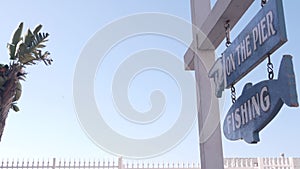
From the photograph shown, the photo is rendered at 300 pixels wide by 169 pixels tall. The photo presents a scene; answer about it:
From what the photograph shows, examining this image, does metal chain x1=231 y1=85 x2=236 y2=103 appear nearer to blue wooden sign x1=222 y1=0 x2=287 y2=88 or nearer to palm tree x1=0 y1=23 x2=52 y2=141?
blue wooden sign x1=222 y1=0 x2=287 y2=88

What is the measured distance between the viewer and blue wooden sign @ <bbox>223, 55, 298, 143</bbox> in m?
0.81

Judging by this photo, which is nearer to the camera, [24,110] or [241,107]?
[241,107]

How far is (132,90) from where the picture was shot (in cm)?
199

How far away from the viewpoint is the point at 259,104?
966mm

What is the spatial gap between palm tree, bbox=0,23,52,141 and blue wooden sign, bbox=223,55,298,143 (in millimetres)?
3849

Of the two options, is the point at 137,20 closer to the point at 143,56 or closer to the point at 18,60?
the point at 143,56

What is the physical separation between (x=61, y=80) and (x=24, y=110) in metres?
1.34

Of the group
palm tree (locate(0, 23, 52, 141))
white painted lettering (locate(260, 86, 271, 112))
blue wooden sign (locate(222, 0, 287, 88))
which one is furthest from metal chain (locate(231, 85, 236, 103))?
palm tree (locate(0, 23, 52, 141))

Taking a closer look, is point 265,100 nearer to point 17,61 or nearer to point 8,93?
point 8,93

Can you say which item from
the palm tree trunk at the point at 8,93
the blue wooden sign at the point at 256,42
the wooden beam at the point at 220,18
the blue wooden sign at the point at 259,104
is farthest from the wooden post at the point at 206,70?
the palm tree trunk at the point at 8,93

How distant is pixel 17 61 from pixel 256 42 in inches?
164

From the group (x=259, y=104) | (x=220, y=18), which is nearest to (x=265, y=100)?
(x=259, y=104)

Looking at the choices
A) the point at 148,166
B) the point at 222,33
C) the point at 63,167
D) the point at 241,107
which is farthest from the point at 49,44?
the point at 241,107

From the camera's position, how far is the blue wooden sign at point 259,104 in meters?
0.81
